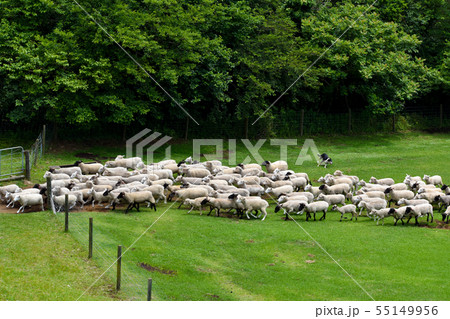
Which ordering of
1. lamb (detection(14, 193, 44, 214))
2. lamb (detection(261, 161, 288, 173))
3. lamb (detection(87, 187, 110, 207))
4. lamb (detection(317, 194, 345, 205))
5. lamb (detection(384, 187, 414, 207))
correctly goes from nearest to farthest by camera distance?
lamb (detection(14, 193, 44, 214)) < lamb (detection(87, 187, 110, 207)) < lamb (detection(317, 194, 345, 205)) < lamb (detection(384, 187, 414, 207)) < lamb (detection(261, 161, 288, 173))

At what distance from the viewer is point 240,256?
17406mm

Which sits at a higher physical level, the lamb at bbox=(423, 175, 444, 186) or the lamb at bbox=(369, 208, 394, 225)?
the lamb at bbox=(423, 175, 444, 186)

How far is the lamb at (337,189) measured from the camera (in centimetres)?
2370

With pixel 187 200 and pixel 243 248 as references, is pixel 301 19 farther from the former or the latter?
pixel 243 248

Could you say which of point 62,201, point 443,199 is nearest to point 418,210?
point 443,199

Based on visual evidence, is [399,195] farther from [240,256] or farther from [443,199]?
[240,256]

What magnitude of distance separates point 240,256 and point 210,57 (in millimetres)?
18233

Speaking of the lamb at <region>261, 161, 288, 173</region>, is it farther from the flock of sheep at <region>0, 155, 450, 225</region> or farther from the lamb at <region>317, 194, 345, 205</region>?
the lamb at <region>317, 194, 345, 205</region>

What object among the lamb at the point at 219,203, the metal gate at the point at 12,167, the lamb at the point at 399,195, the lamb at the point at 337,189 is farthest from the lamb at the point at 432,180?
the metal gate at the point at 12,167

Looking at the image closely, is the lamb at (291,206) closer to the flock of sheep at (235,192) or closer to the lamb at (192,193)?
the flock of sheep at (235,192)

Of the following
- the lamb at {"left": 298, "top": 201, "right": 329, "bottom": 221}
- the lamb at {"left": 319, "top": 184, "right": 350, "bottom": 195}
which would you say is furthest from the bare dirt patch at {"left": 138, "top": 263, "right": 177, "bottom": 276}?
the lamb at {"left": 319, "top": 184, "right": 350, "bottom": 195}

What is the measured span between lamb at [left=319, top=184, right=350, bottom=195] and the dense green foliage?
11.2m

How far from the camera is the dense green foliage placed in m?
30.1

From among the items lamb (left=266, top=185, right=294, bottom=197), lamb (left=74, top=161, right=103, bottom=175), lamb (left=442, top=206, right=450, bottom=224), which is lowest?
lamb (left=442, top=206, right=450, bottom=224)
